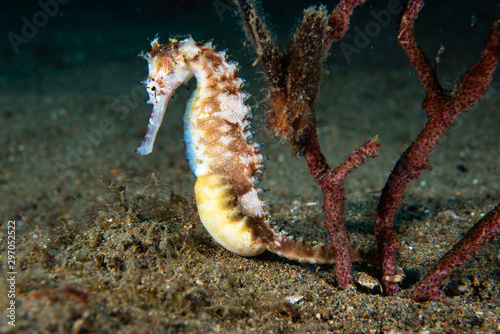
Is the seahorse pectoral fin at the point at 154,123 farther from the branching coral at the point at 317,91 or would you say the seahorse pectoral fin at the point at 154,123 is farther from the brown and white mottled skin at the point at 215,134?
the branching coral at the point at 317,91

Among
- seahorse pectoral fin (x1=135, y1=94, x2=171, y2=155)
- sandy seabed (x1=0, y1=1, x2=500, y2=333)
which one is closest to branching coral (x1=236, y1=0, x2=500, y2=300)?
sandy seabed (x1=0, y1=1, x2=500, y2=333)

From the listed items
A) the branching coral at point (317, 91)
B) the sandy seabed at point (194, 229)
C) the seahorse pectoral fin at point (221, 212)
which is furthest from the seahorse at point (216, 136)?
the branching coral at point (317, 91)

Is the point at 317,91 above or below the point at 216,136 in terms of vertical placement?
above

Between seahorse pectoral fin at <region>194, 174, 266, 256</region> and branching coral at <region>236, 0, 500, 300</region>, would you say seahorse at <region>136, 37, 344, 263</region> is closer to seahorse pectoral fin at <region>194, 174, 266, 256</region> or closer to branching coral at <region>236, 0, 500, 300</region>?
seahorse pectoral fin at <region>194, 174, 266, 256</region>

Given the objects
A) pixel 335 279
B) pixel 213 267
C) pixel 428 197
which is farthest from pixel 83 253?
pixel 428 197

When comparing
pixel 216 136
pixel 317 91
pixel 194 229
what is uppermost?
pixel 317 91

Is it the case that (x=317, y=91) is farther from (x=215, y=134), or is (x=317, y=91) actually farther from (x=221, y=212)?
(x=221, y=212)

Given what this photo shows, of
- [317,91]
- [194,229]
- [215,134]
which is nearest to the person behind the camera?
[317,91]

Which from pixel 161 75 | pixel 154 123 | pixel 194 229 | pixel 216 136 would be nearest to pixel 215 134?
pixel 216 136

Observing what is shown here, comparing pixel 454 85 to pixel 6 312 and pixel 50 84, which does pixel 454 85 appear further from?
pixel 50 84
